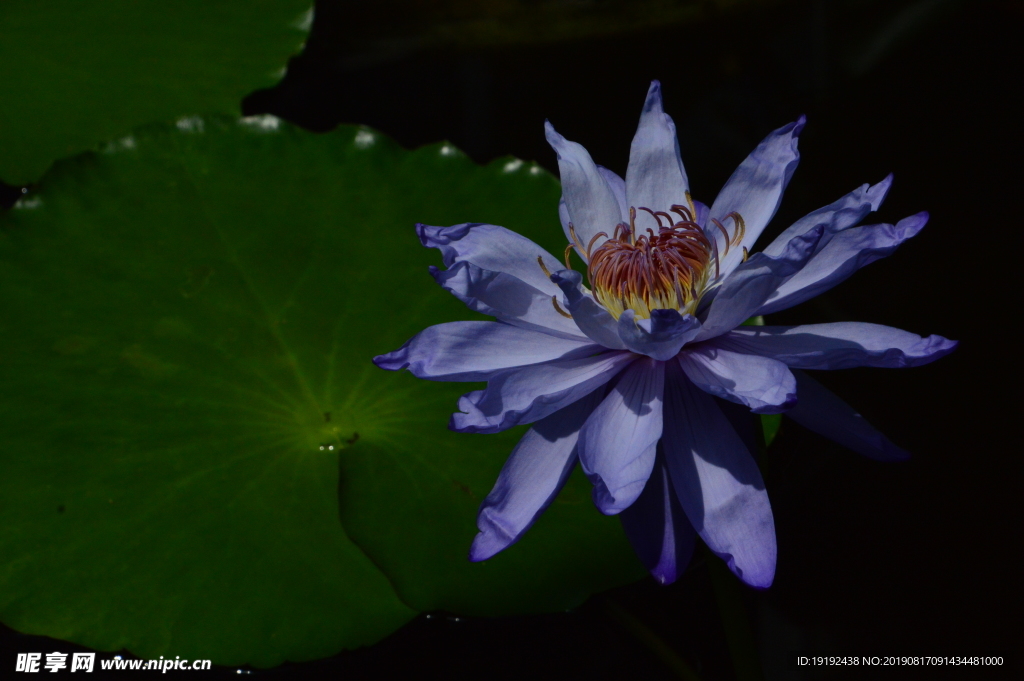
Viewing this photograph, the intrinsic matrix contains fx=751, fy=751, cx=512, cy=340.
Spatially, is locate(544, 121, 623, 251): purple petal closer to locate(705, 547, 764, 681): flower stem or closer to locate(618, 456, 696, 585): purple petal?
locate(618, 456, 696, 585): purple petal

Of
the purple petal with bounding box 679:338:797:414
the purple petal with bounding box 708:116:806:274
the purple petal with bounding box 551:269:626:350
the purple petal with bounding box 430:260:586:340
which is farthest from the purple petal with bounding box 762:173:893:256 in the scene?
the purple petal with bounding box 430:260:586:340

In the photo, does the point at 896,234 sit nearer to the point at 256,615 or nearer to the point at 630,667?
the point at 630,667

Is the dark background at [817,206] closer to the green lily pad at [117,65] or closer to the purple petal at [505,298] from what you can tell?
the green lily pad at [117,65]

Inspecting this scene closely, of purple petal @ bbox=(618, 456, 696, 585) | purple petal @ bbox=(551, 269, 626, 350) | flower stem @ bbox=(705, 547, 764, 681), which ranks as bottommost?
flower stem @ bbox=(705, 547, 764, 681)

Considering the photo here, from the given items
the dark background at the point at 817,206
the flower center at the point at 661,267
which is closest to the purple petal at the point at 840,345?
the flower center at the point at 661,267

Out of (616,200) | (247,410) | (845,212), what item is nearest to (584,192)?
(616,200)

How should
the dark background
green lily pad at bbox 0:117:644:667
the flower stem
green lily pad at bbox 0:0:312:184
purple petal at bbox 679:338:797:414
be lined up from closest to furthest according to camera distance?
1. purple petal at bbox 679:338:797:414
2. the flower stem
3. green lily pad at bbox 0:117:644:667
4. the dark background
5. green lily pad at bbox 0:0:312:184

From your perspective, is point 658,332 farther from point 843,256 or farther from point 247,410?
point 247,410
